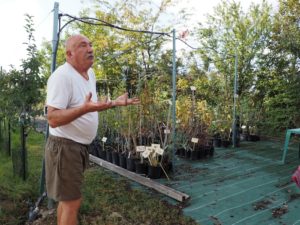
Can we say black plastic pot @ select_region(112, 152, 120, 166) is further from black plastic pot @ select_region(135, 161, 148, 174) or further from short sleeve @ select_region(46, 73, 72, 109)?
short sleeve @ select_region(46, 73, 72, 109)

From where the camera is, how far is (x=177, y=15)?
10.3 meters

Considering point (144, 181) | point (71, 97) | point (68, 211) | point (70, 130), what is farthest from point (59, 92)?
point (144, 181)

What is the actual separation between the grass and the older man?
0.78 m

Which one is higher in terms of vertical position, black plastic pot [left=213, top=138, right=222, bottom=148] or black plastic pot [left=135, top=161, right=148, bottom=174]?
black plastic pot [left=213, top=138, right=222, bottom=148]

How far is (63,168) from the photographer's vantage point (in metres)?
1.51

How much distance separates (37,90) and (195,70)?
17.3 feet

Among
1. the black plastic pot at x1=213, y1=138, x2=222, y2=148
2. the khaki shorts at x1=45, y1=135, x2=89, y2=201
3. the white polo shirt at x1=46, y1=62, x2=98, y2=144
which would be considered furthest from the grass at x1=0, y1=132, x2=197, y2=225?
the black plastic pot at x1=213, y1=138, x2=222, y2=148

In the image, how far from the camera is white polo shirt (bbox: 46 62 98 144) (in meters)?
1.40

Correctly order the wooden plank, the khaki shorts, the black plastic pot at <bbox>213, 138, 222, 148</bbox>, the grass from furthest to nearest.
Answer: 1. the black plastic pot at <bbox>213, 138, 222, 148</bbox>
2. the wooden plank
3. the grass
4. the khaki shorts

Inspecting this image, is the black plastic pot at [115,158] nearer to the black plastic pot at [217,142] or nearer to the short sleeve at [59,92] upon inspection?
the black plastic pot at [217,142]

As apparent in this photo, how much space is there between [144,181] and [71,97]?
2.05 m

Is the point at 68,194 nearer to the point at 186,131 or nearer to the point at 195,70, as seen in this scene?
the point at 186,131

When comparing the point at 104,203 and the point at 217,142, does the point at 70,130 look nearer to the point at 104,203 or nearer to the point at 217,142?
the point at 104,203

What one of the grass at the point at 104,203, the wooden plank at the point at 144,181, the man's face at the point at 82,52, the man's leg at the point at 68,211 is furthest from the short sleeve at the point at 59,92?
the wooden plank at the point at 144,181
